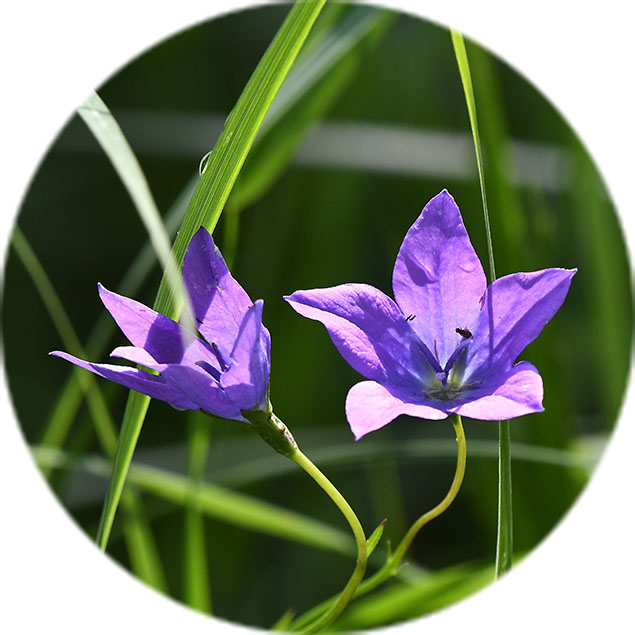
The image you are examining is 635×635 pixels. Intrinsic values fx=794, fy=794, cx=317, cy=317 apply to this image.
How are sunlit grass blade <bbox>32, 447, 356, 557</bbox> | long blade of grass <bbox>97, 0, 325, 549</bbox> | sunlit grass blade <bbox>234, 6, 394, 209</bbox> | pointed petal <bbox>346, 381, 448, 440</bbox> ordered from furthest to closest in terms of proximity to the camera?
sunlit grass blade <bbox>32, 447, 356, 557</bbox> → sunlit grass blade <bbox>234, 6, 394, 209</bbox> → long blade of grass <bbox>97, 0, 325, 549</bbox> → pointed petal <bbox>346, 381, 448, 440</bbox>

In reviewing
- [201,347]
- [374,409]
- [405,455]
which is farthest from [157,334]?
[405,455]

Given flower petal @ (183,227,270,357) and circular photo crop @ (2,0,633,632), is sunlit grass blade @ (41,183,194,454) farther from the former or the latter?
flower petal @ (183,227,270,357)

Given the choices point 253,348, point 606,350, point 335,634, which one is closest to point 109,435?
point 335,634

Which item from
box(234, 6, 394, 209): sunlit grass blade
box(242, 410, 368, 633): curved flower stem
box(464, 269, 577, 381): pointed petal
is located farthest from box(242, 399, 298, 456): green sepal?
box(234, 6, 394, 209): sunlit grass blade

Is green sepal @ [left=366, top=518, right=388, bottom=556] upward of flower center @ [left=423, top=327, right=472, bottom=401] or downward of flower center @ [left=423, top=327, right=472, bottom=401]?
downward

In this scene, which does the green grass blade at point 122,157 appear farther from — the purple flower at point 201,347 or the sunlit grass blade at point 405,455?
the sunlit grass blade at point 405,455

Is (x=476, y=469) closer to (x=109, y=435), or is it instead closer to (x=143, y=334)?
(x=109, y=435)
